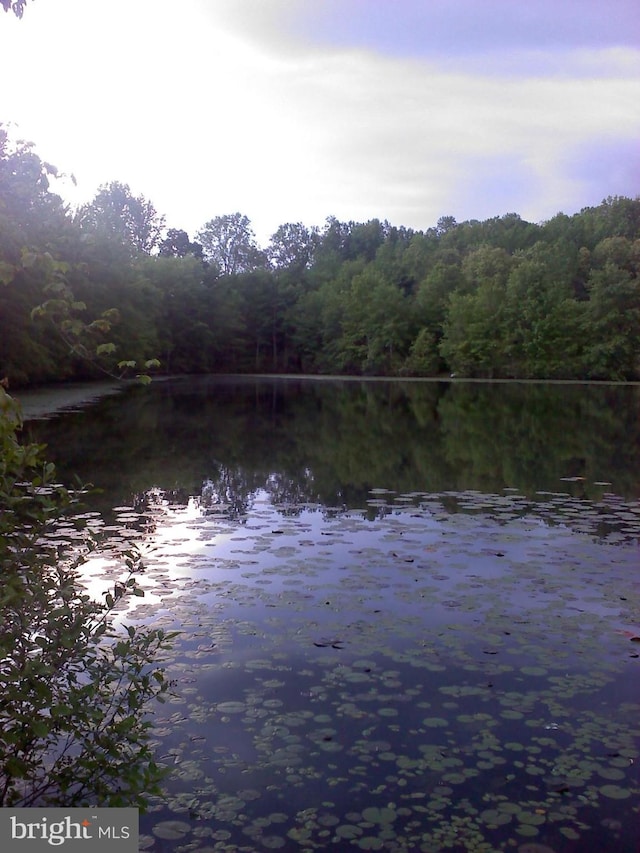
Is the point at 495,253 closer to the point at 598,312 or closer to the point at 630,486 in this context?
the point at 598,312

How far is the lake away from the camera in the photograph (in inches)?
151

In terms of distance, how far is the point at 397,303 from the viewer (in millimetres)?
76500

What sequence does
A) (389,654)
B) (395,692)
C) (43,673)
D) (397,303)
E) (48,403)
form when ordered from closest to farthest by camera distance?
1. (43,673)
2. (395,692)
3. (389,654)
4. (48,403)
5. (397,303)

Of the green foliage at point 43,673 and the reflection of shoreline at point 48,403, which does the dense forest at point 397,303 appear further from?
the green foliage at point 43,673

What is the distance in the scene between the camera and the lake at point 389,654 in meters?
3.85

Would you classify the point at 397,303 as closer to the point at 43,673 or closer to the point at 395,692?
the point at 395,692

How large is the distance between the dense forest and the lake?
33.0 m

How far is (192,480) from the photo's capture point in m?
13.6

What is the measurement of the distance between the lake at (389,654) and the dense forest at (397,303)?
32973 millimetres

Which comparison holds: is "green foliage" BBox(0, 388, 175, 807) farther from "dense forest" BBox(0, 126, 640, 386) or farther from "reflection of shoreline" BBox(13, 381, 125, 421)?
"dense forest" BBox(0, 126, 640, 386)

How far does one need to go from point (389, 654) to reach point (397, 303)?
72.2 m

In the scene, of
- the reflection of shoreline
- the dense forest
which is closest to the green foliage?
the reflection of shoreline

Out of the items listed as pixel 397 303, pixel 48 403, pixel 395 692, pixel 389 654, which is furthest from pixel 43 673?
pixel 397 303

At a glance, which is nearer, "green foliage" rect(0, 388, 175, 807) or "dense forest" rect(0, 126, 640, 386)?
"green foliage" rect(0, 388, 175, 807)
